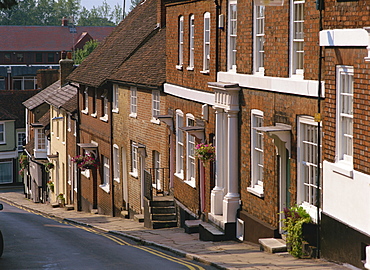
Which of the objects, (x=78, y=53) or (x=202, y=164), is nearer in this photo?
(x=202, y=164)

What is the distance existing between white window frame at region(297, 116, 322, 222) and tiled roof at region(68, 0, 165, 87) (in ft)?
47.5

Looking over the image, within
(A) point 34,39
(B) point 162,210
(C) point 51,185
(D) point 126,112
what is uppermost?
(A) point 34,39

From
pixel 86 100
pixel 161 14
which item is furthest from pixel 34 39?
pixel 161 14

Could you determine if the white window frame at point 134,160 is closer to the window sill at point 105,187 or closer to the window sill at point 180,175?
the window sill at point 105,187

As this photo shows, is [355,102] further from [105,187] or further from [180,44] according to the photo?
[105,187]

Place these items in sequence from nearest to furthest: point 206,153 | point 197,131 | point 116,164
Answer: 1. point 206,153
2. point 197,131
3. point 116,164

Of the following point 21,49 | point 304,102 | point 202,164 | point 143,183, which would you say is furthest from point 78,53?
point 304,102

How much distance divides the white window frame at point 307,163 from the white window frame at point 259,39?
2.64 m

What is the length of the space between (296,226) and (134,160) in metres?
15.7

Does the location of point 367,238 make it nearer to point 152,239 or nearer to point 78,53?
point 152,239

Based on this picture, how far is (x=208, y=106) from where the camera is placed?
20.7 meters

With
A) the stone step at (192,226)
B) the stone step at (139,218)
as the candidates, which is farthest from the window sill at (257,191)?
the stone step at (139,218)

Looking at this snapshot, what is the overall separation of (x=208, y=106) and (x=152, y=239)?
14.5ft

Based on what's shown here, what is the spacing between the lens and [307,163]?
14555mm
